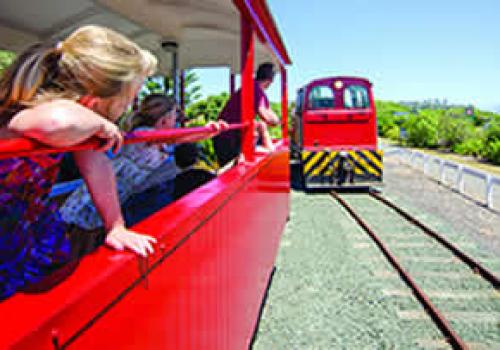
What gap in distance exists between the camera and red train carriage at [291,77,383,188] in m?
11.7

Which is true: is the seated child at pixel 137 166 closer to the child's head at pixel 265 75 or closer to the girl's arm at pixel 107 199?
the girl's arm at pixel 107 199

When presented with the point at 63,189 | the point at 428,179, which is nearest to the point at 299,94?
the point at 428,179

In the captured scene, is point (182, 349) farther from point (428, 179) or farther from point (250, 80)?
point (428, 179)

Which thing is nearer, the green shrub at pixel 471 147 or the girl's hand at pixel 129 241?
the girl's hand at pixel 129 241

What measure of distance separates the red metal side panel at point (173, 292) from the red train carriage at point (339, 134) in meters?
8.57

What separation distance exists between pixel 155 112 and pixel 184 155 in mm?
839

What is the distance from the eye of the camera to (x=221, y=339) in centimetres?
227

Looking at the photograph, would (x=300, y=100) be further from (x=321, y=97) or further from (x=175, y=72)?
(x=175, y=72)

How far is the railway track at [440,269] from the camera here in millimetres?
4398

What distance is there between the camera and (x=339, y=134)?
39.6 feet

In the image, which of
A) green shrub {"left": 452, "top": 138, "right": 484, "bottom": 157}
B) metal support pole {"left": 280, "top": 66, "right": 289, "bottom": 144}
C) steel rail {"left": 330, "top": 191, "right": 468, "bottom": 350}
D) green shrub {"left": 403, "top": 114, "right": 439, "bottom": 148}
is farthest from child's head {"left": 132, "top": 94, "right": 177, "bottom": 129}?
green shrub {"left": 403, "top": 114, "right": 439, "bottom": 148}

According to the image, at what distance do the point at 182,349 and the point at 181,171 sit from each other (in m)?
1.88

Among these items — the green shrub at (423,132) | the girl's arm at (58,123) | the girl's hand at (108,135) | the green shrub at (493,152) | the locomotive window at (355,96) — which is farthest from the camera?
the green shrub at (423,132)

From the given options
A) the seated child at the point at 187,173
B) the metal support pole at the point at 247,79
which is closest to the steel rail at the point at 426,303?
Result: the metal support pole at the point at 247,79
